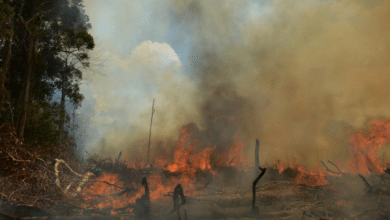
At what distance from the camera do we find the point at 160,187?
1295 cm

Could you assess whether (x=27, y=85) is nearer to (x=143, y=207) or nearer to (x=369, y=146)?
(x=143, y=207)

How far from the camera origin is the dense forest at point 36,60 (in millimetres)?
14828

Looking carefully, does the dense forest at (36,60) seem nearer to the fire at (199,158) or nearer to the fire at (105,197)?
the fire at (105,197)

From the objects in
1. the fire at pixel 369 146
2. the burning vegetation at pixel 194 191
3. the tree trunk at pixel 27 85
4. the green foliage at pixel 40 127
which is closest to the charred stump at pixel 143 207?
the burning vegetation at pixel 194 191

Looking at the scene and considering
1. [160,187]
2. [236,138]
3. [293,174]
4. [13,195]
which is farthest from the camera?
[236,138]

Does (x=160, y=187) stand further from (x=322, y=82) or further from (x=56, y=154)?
(x=322, y=82)

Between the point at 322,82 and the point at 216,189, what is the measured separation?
53.3 feet

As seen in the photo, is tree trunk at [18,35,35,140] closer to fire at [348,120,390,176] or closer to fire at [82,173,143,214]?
fire at [82,173,143,214]

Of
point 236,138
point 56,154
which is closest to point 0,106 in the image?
point 56,154

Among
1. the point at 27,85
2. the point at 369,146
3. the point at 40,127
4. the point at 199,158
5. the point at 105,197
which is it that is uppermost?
the point at 27,85

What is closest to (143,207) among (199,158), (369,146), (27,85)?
(199,158)

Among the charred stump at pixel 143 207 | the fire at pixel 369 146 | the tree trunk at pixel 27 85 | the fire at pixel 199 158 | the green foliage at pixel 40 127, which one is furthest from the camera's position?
the fire at pixel 199 158

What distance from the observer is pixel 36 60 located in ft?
58.7

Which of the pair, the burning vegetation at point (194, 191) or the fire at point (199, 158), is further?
the fire at point (199, 158)
